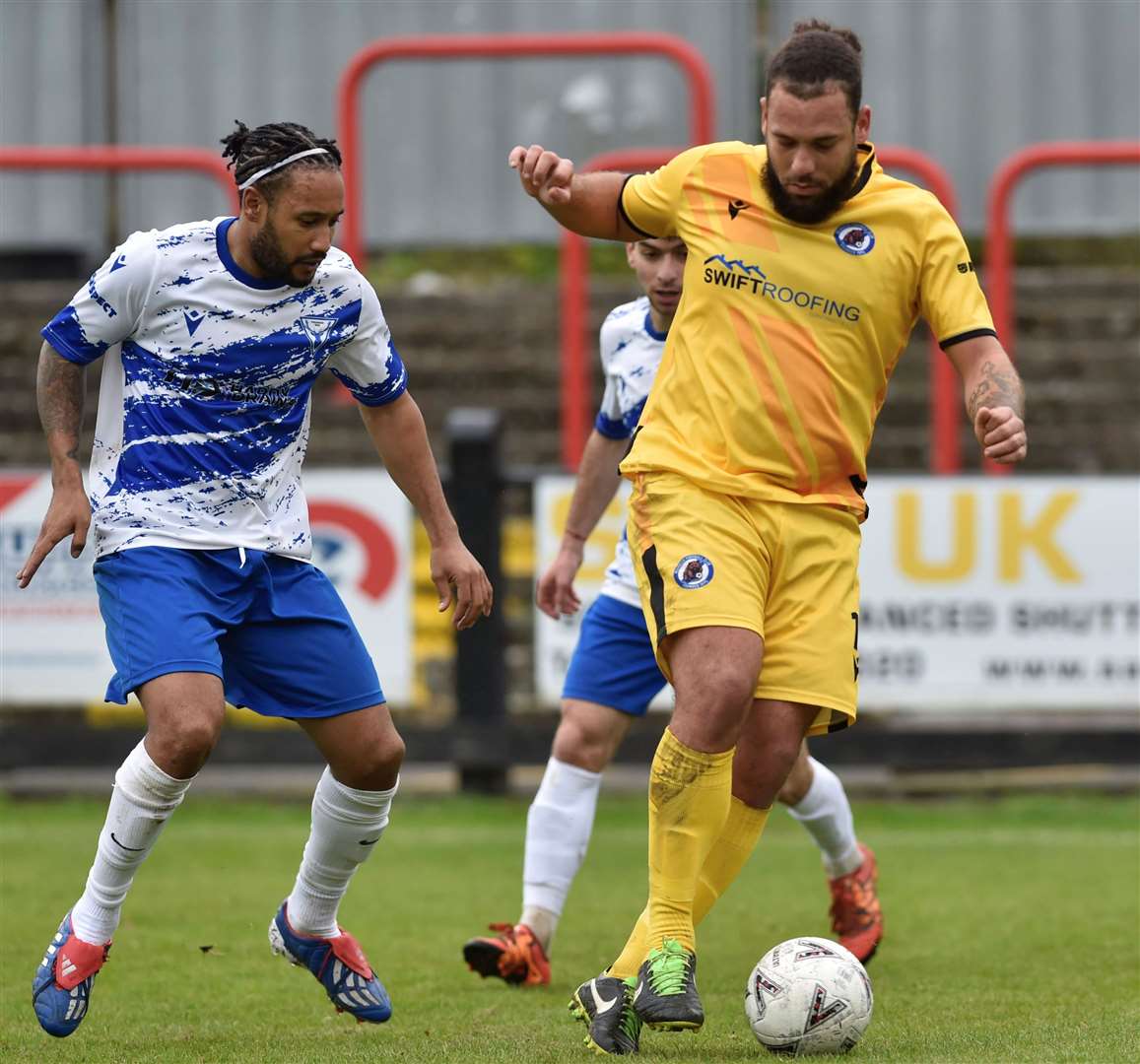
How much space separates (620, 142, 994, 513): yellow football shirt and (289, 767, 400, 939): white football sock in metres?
1.20

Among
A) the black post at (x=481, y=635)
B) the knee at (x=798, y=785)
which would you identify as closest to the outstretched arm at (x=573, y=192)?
the knee at (x=798, y=785)

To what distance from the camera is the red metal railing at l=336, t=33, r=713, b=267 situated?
Result: 1089 centimetres

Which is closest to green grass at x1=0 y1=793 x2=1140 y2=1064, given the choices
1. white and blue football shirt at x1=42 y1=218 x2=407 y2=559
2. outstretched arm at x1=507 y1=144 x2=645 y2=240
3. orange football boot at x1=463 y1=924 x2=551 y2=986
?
orange football boot at x1=463 y1=924 x2=551 y2=986

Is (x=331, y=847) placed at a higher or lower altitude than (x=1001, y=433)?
lower

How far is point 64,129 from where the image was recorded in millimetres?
12969

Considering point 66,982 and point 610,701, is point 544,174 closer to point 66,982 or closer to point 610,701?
point 610,701

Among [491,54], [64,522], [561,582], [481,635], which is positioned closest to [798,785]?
[561,582]

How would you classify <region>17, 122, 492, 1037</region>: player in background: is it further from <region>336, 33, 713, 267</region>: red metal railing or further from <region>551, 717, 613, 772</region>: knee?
<region>336, 33, 713, 267</region>: red metal railing

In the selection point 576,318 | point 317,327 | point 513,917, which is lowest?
point 513,917

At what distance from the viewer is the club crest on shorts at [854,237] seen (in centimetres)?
466

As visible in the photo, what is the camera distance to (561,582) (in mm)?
6227

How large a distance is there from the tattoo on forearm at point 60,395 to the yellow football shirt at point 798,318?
4.67 ft

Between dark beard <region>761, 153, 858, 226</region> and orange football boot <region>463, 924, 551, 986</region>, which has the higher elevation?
dark beard <region>761, 153, 858, 226</region>

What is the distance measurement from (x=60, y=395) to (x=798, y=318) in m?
1.79
